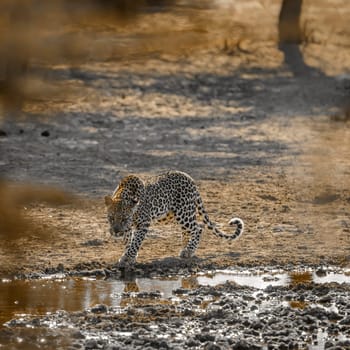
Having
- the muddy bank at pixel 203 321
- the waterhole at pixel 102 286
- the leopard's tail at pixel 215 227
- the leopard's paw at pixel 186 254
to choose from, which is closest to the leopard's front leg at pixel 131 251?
the waterhole at pixel 102 286

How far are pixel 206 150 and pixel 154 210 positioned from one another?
18.5 feet

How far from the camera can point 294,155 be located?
18594 mm

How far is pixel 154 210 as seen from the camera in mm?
13125

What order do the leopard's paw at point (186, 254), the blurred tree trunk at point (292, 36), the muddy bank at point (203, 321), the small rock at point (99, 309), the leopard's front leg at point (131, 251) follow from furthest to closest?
the blurred tree trunk at point (292, 36) < the leopard's paw at point (186, 254) < the leopard's front leg at point (131, 251) < the small rock at point (99, 309) < the muddy bank at point (203, 321)

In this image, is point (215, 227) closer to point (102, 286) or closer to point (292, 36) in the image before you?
point (102, 286)

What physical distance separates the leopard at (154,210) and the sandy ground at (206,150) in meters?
0.25

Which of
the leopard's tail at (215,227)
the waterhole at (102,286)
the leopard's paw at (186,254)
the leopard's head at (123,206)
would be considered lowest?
the waterhole at (102,286)

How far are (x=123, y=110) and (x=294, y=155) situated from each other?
319 cm

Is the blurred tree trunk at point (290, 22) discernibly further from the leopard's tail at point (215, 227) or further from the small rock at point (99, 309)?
the small rock at point (99, 309)

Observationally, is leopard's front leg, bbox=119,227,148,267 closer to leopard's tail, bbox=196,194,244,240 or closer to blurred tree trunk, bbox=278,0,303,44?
leopard's tail, bbox=196,194,244,240

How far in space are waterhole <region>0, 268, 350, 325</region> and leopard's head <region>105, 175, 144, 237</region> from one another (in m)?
0.55

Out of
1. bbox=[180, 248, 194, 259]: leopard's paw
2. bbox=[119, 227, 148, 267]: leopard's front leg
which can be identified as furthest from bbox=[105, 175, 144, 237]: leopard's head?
bbox=[180, 248, 194, 259]: leopard's paw

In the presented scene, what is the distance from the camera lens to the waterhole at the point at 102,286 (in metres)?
11.4

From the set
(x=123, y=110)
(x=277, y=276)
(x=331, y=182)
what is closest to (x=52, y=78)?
(x=123, y=110)
